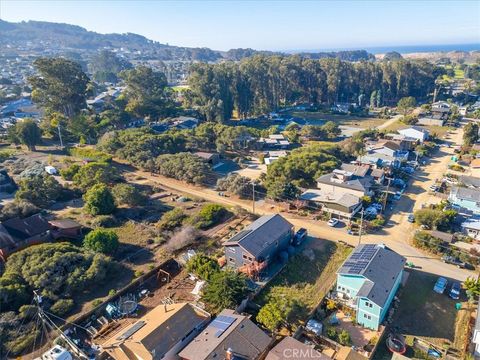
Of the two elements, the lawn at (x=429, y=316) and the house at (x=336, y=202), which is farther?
the house at (x=336, y=202)

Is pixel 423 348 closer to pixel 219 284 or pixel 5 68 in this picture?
pixel 219 284

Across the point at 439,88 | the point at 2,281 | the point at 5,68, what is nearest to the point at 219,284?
the point at 2,281

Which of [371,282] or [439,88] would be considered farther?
[439,88]

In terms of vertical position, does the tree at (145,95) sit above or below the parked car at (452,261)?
above

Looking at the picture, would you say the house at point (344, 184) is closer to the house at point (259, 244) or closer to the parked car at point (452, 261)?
the house at point (259, 244)

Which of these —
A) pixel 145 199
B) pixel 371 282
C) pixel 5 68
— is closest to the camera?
pixel 371 282

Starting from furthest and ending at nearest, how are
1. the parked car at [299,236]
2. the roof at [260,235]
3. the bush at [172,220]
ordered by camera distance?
the bush at [172,220]
the parked car at [299,236]
the roof at [260,235]

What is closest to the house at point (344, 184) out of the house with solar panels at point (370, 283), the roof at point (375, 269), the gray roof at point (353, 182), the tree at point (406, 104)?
the gray roof at point (353, 182)
